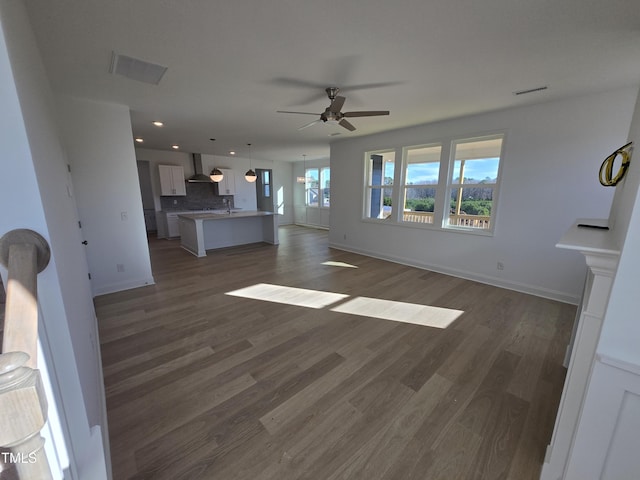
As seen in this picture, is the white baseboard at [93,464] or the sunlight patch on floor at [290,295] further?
the sunlight patch on floor at [290,295]

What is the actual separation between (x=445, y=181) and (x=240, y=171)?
665 cm

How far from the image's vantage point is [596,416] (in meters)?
1.02

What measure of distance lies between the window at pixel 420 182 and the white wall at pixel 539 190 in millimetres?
331

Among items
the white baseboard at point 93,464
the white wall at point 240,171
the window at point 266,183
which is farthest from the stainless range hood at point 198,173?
the white baseboard at point 93,464

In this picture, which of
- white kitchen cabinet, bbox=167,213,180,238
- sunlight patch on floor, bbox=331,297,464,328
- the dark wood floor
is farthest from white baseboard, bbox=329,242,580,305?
white kitchen cabinet, bbox=167,213,180,238

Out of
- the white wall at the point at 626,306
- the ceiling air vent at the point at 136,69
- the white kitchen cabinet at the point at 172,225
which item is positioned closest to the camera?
the white wall at the point at 626,306

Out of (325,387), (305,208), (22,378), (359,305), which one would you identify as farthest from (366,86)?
(305,208)

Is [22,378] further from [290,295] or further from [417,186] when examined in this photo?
[417,186]

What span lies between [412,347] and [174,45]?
323 centimetres

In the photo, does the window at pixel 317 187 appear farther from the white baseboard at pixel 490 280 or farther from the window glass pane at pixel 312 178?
the white baseboard at pixel 490 280

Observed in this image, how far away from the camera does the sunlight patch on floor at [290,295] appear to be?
3258 mm

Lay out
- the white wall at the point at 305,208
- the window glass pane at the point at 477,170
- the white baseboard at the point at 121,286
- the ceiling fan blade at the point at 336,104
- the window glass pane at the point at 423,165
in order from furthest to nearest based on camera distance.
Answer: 1. the white wall at the point at 305,208
2. the window glass pane at the point at 423,165
3. the window glass pane at the point at 477,170
4. the white baseboard at the point at 121,286
5. the ceiling fan blade at the point at 336,104

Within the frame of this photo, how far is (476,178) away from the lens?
3988 mm

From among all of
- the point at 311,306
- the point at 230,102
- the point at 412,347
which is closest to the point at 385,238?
the point at 311,306
